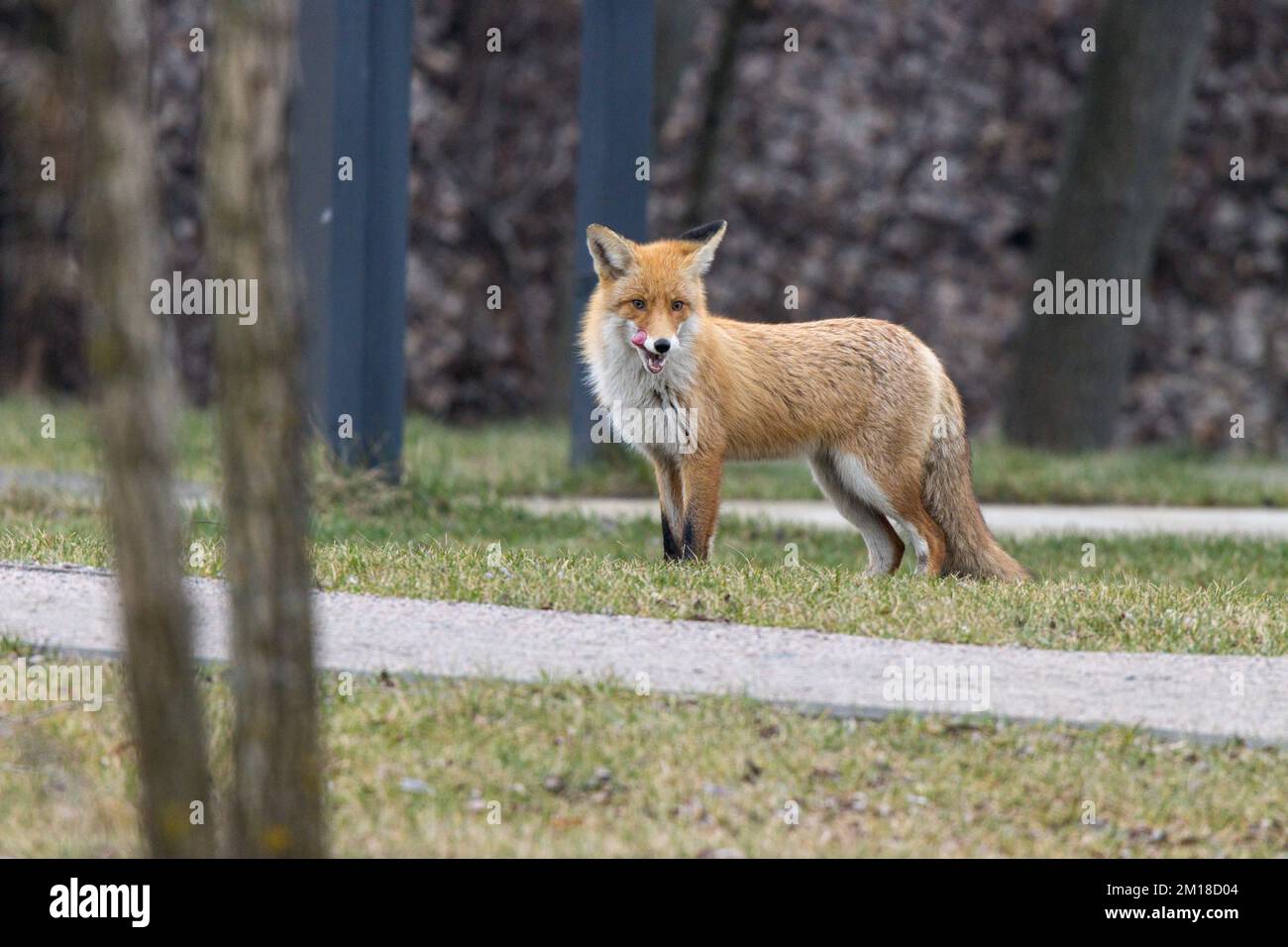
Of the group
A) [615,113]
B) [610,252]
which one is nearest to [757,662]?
[610,252]

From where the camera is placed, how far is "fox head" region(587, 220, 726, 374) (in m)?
7.78

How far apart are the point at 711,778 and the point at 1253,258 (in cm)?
1662

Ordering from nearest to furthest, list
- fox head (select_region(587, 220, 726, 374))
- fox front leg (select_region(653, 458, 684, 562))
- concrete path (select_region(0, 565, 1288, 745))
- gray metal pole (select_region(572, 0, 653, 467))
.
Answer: concrete path (select_region(0, 565, 1288, 745))
fox head (select_region(587, 220, 726, 374))
fox front leg (select_region(653, 458, 684, 562))
gray metal pole (select_region(572, 0, 653, 467))

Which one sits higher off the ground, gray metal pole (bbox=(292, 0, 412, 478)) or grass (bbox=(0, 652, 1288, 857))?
gray metal pole (bbox=(292, 0, 412, 478))

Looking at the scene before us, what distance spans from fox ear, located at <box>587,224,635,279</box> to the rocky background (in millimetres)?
11650

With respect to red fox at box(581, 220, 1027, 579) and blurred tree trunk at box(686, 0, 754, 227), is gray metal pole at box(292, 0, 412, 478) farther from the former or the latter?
blurred tree trunk at box(686, 0, 754, 227)

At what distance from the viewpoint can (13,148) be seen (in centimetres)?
1820

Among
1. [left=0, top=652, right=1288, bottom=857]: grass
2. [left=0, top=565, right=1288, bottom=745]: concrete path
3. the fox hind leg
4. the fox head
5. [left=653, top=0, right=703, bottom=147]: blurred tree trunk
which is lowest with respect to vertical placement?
[left=0, top=652, right=1288, bottom=857]: grass

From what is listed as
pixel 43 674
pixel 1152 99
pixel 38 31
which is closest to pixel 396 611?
pixel 43 674

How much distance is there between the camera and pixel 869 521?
28.5ft

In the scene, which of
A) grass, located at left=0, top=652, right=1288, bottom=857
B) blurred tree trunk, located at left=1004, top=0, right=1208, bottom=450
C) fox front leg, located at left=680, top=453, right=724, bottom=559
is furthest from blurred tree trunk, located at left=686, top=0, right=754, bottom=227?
grass, located at left=0, top=652, right=1288, bottom=857

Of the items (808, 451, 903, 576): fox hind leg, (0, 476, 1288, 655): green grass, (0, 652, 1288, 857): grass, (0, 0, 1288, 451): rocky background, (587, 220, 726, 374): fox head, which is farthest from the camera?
(0, 0, 1288, 451): rocky background

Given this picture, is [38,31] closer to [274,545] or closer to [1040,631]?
[1040,631]

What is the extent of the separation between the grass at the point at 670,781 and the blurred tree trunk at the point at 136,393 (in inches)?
43.7
